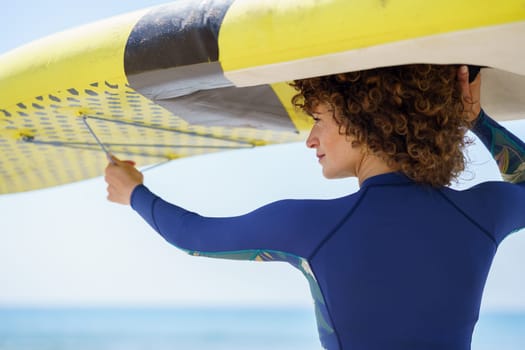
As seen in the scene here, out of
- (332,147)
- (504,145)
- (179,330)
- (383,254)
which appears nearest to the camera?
(383,254)

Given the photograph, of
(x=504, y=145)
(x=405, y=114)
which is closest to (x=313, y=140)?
(x=405, y=114)

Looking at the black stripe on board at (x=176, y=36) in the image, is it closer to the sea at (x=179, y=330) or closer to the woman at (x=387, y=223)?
the woman at (x=387, y=223)

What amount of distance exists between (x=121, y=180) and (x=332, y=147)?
1.72 ft

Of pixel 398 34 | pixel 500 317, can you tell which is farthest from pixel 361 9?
pixel 500 317

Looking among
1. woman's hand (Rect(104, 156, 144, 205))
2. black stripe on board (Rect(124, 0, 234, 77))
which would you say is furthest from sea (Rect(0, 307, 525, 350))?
black stripe on board (Rect(124, 0, 234, 77))

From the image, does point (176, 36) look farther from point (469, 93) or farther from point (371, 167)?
point (469, 93)

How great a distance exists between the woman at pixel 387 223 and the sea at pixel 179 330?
186 inches

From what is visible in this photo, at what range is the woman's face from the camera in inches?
42.4

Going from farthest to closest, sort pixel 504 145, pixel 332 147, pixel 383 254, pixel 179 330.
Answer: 1. pixel 179 330
2. pixel 504 145
3. pixel 332 147
4. pixel 383 254

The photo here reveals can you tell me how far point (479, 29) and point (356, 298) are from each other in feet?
1.50

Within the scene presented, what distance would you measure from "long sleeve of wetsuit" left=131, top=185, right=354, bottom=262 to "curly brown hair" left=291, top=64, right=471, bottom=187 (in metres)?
0.15

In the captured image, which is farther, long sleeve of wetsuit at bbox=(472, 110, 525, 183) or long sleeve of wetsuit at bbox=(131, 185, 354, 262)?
long sleeve of wetsuit at bbox=(472, 110, 525, 183)

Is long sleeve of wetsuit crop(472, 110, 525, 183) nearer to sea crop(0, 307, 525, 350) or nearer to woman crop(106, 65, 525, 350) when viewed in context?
woman crop(106, 65, 525, 350)

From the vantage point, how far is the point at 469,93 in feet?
3.71
